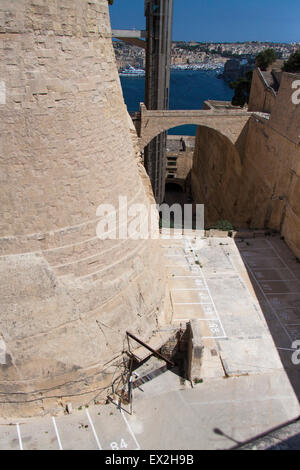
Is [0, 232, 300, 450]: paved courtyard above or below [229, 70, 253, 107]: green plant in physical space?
below

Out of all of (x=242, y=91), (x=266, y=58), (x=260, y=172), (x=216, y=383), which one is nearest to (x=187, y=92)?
(x=266, y=58)

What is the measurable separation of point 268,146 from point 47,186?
13.7 meters

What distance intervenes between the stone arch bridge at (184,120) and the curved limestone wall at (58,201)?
11.2 metres

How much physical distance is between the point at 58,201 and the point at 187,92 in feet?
312

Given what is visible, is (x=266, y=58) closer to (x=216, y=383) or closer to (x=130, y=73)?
(x=216, y=383)

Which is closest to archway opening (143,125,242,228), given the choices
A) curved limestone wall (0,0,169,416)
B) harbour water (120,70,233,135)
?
curved limestone wall (0,0,169,416)

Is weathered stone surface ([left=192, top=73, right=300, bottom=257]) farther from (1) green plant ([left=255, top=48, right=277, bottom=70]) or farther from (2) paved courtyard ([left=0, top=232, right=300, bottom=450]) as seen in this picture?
(1) green plant ([left=255, top=48, right=277, bottom=70])

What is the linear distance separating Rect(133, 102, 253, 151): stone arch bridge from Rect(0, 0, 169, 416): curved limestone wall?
11.2 metres

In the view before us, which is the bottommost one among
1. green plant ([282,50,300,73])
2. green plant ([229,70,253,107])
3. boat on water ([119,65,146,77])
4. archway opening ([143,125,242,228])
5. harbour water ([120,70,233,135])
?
harbour water ([120,70,233,135])

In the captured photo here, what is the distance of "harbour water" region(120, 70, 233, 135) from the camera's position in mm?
71688

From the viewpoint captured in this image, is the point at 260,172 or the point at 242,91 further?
the point at 242,91

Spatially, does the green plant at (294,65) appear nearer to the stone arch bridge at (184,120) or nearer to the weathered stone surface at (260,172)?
the weathered stone surface at (260,172)

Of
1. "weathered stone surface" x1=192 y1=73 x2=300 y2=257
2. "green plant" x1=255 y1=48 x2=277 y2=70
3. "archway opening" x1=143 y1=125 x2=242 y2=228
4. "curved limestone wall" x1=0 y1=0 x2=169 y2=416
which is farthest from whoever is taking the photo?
"green plant" x1=255 y1=48 x2=277 y2=70

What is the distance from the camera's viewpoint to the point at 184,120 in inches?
731
